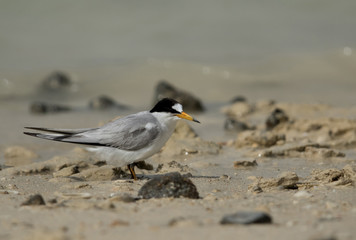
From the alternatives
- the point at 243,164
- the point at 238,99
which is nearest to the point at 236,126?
the point at 238,99

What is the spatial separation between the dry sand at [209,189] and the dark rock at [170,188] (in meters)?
0.09

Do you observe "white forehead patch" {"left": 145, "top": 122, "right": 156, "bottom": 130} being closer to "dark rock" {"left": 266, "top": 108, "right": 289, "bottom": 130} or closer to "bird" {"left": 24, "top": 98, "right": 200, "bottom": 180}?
"bird" {"left": 24, "top": 98, "right": 200, "bottom": 180}

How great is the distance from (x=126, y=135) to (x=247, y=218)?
93.6 inches

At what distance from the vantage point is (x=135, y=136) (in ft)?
17.3

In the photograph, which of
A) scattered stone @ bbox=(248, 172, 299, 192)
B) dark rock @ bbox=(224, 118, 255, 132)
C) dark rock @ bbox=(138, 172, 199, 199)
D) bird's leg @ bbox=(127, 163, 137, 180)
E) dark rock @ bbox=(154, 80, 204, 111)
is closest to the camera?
dark rock @ bbox=(138, 172, 199, 199)

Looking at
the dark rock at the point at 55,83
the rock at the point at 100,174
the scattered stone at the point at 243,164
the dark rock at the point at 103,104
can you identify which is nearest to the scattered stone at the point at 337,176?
the scattered stone at the point at 243,164

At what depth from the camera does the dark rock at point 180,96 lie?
9.52m

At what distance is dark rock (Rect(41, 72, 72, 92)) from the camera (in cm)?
1168

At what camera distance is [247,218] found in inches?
122

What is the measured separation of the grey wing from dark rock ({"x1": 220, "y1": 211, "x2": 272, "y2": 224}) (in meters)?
2.21

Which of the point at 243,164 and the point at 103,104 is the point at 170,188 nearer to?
the point at 243,164

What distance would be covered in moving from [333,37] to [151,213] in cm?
1086

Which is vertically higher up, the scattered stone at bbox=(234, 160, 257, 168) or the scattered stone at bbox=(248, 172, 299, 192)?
the scattered stone at bbox=(248, 172, 299, 192)

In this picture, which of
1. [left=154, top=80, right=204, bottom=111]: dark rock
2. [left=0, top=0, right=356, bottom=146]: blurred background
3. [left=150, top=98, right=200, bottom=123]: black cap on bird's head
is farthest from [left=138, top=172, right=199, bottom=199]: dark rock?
[left=154, top=80, right=204, bottom=111]: dark rock
